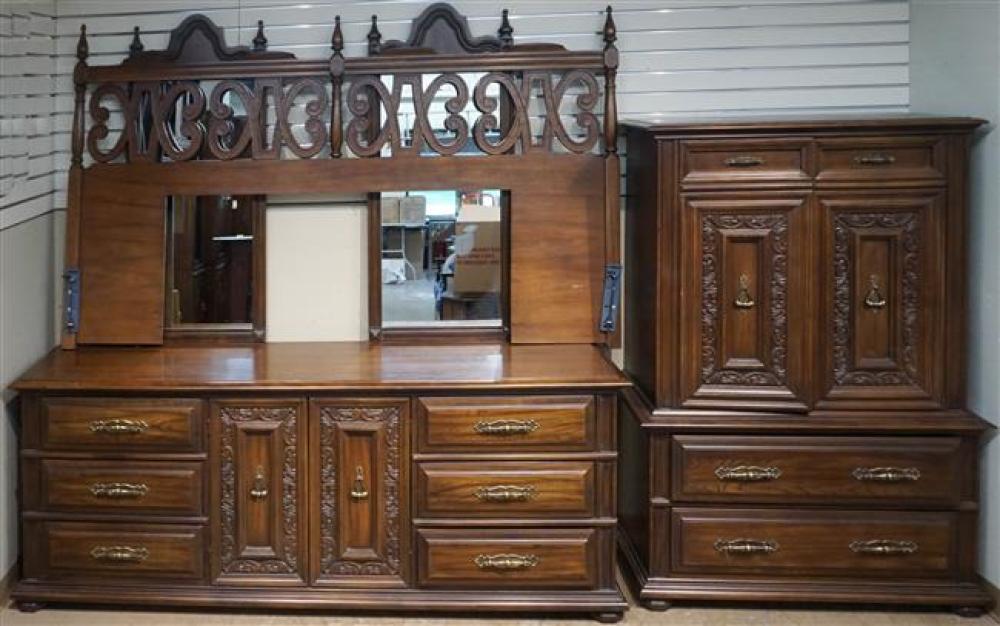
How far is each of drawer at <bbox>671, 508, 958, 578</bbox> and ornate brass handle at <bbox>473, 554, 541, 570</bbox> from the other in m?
0.54

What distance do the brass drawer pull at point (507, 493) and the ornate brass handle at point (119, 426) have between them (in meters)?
1.22

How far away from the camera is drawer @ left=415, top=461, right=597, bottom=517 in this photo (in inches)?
127

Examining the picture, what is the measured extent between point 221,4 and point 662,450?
8.45ft

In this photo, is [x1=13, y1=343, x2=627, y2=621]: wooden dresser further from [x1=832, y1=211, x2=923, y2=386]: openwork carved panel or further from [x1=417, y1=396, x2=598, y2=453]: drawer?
[x1=832, y1=211, x2=923, y2=386]: openwork carved panel

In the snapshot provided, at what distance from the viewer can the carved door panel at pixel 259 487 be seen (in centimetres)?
325

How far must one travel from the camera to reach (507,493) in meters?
3.23

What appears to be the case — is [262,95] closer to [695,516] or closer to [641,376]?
[641,376]

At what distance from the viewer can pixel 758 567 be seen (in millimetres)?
3336

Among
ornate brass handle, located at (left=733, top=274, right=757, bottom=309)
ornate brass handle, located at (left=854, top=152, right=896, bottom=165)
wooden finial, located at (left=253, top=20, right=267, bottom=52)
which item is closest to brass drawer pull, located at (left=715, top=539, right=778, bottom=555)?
ornate brass handle, located at (left=733, top=274, right=757, bottom=309)

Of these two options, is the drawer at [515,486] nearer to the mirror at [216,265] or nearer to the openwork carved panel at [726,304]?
the openwork carved panel at [726,304]

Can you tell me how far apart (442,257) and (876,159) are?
5.55 feet

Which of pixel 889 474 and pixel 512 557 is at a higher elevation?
pixel 889 474

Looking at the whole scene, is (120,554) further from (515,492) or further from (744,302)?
(744,302)

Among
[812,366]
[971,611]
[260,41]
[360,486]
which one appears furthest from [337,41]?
[971,611]
